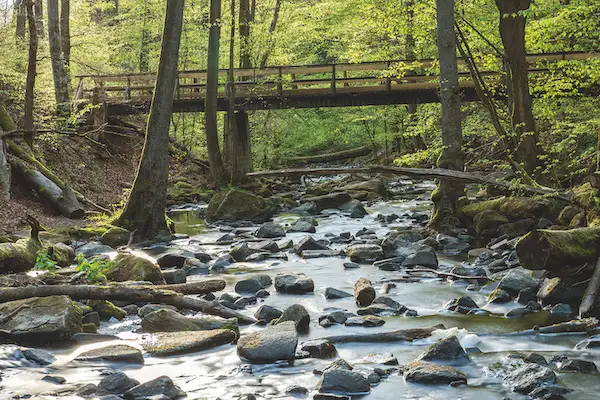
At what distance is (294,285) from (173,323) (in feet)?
6.98

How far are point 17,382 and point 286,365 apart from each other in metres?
1.90

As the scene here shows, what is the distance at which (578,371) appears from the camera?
4750mm

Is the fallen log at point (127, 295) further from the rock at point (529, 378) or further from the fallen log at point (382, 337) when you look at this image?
the rock at point (529, 378)

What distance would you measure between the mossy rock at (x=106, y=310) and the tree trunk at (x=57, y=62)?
42.5 ft

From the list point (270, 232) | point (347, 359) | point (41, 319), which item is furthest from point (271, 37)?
point (347, 359)

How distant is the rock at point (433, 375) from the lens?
4.64m

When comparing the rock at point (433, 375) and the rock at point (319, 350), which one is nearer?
the rock at point (433, 375)

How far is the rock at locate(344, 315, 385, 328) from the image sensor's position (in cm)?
620

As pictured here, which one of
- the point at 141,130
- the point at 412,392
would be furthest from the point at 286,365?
the point at 141,130

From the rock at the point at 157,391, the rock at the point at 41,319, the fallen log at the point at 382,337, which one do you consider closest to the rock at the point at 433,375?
the fallen log at the point at 382,337

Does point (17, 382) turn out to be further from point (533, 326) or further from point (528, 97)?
point (528, 97)

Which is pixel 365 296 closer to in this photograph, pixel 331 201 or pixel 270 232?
pixel 270 232

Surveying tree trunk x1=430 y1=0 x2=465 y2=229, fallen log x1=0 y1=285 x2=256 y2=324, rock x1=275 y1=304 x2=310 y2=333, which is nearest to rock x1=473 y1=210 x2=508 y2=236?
tree trunk x1=430 y1=0 x2=465 y2=229

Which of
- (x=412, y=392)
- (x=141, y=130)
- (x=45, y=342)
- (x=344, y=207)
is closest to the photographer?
(x=412, y=392)
